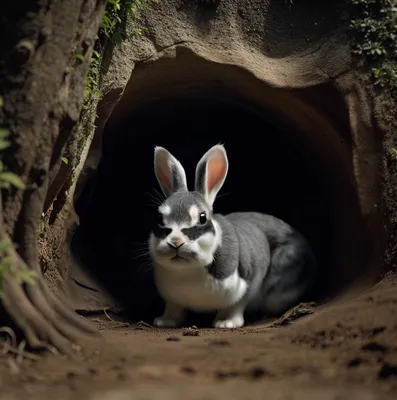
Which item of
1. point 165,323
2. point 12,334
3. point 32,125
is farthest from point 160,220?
point 12,334

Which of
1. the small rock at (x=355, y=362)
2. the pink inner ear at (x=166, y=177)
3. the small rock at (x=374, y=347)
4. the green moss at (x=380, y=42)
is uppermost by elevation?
the green moss at (x=380, y=42)

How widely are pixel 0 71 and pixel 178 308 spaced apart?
3151 mm

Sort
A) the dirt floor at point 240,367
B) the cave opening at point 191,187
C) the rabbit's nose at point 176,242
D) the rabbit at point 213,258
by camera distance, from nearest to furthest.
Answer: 1. the dirt floor at point 240,367
2. the rabbit's nose at point 176,242
3. the rabbit at point 213,258
4. the cave opening at point 191,187

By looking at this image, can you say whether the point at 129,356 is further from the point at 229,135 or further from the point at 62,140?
the point at 229,135

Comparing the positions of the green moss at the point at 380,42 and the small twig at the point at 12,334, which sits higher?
the green moss at the point at 380,42

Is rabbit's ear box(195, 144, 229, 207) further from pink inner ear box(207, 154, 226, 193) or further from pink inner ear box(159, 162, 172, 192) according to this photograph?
pink inner ear box(159, 162, 172, 192)

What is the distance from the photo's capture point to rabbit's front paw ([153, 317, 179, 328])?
564cm

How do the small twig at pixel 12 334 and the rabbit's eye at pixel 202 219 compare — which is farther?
the rabbit's eye at pixel 202 219

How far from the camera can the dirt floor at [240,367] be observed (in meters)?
2.43

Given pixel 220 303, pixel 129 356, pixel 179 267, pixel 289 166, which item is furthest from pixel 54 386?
pixel 289 166

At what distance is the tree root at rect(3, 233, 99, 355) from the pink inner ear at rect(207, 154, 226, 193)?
9.01 feet

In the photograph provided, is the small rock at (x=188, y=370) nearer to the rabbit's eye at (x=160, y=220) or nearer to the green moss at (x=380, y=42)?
the rabbit's eye at (x=160, y=220)

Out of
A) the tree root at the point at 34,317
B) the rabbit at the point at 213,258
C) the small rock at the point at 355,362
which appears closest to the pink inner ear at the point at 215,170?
the rabbit at the point at 213,258

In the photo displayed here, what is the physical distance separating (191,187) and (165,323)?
3127 mm
